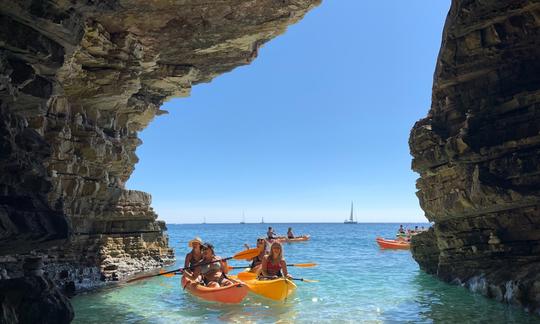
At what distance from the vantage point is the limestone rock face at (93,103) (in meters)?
6.25

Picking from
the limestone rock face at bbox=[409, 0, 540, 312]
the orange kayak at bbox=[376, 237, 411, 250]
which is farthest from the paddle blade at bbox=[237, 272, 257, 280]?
the orange kayak at bbox=[376, 237, 411, 250]

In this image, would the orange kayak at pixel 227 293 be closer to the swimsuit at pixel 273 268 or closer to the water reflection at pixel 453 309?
the swimsuit at pixel 273 268

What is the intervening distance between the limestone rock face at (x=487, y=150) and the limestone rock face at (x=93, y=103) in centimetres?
488

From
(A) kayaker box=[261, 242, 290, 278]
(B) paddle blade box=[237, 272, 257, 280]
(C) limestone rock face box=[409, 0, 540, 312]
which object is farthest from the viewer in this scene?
(B) paddle blade box=[237, 272, 257, 280]

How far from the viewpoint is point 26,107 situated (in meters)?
7.21

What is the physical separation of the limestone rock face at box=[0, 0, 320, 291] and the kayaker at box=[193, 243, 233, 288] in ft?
12.6

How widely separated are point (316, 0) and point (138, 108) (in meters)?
7.93

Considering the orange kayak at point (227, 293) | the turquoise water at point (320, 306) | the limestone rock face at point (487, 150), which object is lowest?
the turquoise water at point (320, 306)

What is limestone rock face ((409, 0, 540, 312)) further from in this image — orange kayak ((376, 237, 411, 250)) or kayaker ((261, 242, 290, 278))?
orange kayak ((376, 237, 411, 250))

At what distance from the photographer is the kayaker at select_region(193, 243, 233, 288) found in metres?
13.6

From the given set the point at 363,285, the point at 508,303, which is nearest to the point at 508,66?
the point at 508,303

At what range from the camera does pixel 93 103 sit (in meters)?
14.6

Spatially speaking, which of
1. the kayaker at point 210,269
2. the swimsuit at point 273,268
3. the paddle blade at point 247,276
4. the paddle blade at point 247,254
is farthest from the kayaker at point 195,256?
the paddle blade at point 247,254

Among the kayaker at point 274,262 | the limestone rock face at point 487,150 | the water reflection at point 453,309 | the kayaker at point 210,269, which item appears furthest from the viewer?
the kayaker at point 274,262
